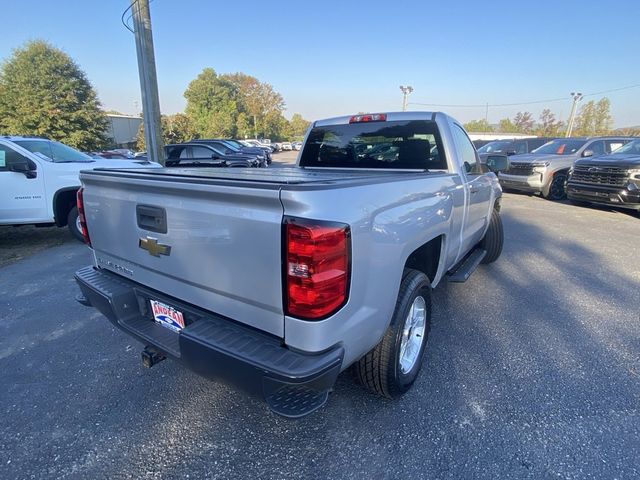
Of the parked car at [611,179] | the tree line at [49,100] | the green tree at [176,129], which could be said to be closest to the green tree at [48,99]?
the tree line at [49,100]

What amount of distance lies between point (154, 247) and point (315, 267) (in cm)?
111

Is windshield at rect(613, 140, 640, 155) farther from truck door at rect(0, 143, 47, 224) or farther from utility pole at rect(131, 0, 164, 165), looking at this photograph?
truck door at rect(0, 143, 47, 224)

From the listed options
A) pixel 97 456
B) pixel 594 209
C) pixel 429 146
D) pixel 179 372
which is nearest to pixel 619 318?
pixel 429 146

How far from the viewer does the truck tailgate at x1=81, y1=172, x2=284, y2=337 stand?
1.62 m

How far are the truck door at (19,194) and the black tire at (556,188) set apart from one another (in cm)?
1259

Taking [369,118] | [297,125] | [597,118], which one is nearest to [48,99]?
[369,118]

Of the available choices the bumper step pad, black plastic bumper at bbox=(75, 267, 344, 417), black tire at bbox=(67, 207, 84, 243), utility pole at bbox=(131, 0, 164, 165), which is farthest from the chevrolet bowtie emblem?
utility pole at bbox=(131, 0, 164, 165)

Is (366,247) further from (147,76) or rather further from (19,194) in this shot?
(147,76)

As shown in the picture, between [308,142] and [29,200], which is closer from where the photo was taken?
[308,142]

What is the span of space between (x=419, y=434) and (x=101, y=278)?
7.86ft

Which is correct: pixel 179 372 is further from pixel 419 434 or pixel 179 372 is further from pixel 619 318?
pixel 619 318

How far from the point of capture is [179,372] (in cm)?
275

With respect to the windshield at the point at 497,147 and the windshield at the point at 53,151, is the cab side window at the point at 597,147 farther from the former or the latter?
the windshield at the point at 53,151

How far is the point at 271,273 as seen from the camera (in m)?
1.63
